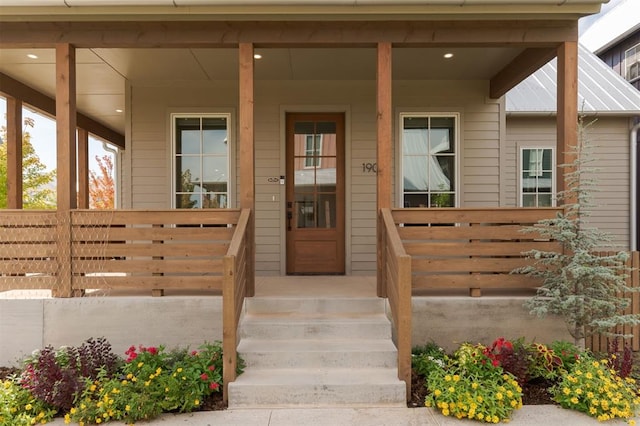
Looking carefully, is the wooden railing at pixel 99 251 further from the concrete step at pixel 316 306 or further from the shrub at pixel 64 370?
the shrub at pixel 64 370

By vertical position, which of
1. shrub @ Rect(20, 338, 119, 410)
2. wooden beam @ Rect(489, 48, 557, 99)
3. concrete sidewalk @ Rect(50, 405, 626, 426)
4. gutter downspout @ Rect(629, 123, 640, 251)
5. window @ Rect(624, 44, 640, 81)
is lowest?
concrete sidewalk @ Rect(50, 405, 626, 426)

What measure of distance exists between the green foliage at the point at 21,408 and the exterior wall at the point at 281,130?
2789mm

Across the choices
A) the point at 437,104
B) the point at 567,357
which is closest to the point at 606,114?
the point at 437,104

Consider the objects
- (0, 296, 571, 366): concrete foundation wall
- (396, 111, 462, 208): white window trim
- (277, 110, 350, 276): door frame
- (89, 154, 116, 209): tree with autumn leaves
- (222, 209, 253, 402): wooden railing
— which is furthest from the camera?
(89, 154, 116, 209): tree with autumn leaves

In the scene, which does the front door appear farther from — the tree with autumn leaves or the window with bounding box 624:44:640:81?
the tree with autumn leaves

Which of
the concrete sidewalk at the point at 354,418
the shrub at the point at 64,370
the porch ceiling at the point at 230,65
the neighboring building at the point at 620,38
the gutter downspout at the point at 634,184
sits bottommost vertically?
the concrete sidewalk at the point at 354,418

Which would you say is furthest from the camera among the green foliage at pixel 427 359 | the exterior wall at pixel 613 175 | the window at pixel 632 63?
the window at pixel 632 63

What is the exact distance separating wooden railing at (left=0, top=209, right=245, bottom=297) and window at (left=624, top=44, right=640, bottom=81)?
11.8 metres

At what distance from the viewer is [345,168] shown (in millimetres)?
5266

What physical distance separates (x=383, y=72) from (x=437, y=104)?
6.39 ft

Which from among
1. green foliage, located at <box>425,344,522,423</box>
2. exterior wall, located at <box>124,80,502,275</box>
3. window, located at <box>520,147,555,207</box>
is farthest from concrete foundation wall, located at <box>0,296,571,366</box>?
window, located at <box>520,147,555,207</box>

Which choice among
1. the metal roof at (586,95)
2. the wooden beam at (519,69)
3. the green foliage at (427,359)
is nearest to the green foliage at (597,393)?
the green foliage at (427,359)

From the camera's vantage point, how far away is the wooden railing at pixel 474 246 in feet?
11.7

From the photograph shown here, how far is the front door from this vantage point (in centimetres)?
525
